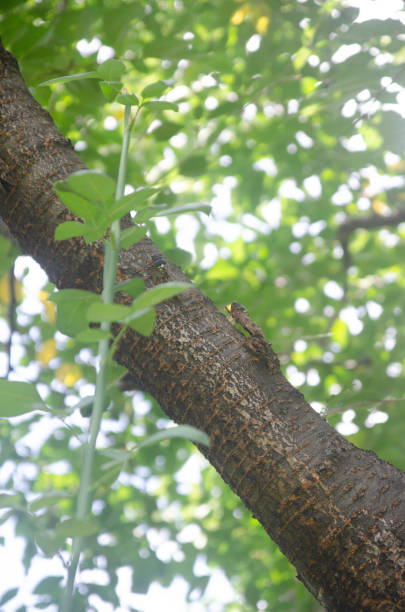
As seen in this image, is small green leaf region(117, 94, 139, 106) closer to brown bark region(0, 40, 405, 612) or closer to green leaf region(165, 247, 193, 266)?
brown bark region(0, 40, 405, 612)

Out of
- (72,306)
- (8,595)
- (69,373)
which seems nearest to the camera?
(72,306)

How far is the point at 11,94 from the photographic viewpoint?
124cm

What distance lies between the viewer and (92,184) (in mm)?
639

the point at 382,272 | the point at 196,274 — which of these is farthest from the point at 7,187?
the point at 382,272

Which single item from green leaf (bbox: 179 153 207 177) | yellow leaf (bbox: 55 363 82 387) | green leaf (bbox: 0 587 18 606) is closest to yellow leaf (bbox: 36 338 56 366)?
yellow leaf (bbox: 55 363 82 387)

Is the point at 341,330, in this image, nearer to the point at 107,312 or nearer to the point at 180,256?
the point at 180,256

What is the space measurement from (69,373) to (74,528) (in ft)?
8.17

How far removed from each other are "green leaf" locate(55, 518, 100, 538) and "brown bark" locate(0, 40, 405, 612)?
43 centimetres

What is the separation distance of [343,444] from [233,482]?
0.23m

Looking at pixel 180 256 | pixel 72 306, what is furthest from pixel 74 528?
pixel 180 256

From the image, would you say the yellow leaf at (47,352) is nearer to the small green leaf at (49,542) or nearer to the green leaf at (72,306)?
the green leaf at (72,306)

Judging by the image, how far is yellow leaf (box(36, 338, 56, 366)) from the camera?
116 inches

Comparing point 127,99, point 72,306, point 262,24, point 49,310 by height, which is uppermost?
point 49,310

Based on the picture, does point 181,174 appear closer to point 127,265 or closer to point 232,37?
point 127,265
